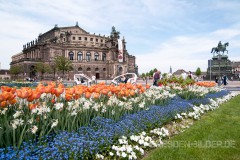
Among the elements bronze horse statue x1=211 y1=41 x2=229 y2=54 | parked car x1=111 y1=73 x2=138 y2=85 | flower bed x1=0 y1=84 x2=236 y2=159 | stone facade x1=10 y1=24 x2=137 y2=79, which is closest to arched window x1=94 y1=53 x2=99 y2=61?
stone facade x1=10 y1=24 x2=137 y2=79

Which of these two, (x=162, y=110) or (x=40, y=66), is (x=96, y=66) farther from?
(x=162, y=110)

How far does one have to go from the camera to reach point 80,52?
90812 millimetres

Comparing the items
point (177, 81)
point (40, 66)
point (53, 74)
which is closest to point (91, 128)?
point (177, 81)

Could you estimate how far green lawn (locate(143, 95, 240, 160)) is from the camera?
5.14 meters

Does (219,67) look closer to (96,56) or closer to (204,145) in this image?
(204,145)

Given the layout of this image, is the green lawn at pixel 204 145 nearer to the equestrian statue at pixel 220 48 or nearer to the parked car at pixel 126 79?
the parked car at pixel 126 79

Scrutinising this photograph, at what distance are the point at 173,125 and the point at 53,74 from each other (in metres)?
77.8

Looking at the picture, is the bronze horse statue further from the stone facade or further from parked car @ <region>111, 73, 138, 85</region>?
the stone facade

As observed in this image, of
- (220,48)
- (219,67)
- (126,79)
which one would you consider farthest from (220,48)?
(126,79)

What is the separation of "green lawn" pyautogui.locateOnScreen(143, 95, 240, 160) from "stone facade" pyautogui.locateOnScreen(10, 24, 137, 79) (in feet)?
258

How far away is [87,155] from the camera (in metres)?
4.48

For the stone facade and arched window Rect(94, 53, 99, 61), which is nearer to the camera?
the stone facade

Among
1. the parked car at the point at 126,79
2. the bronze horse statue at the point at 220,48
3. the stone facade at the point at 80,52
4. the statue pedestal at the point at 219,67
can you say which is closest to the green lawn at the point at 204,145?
the parked car at the point at 126,79

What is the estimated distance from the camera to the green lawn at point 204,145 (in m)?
5.14
